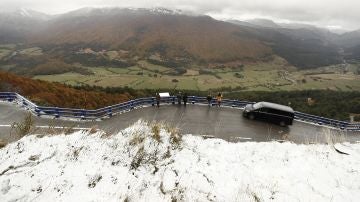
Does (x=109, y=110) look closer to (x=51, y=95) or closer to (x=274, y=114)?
(x=51, y=95)

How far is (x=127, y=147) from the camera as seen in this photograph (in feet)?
41.7

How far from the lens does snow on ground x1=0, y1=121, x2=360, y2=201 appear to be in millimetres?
9867

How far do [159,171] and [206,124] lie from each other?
12.5m

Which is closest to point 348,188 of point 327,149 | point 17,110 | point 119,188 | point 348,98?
point 327,149

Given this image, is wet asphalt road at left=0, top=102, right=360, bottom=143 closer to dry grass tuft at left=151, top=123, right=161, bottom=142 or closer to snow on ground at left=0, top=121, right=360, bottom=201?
snow on ground at left=0, top=121, right=360, bottom=201

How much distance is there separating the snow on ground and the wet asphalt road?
627 cm

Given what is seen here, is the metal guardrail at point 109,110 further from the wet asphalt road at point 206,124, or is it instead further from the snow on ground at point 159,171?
the snow on ground at point 159,171

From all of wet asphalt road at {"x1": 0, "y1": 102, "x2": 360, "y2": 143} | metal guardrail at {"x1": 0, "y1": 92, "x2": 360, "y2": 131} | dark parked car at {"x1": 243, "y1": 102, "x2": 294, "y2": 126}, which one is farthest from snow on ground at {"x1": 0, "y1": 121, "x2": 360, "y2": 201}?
dark parked car at {"x1": 243, "y1": 102, "x2": 294, "y2": 126}

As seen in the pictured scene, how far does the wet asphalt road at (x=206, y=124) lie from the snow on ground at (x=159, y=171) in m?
6.27

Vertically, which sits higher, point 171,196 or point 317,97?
point 171,196

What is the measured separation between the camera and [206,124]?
23703 mm

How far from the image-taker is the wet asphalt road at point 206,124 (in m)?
21.4

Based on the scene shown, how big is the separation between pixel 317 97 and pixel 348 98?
6991 mm

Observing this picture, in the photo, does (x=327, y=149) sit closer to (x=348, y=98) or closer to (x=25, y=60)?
(x=348, y=98)
